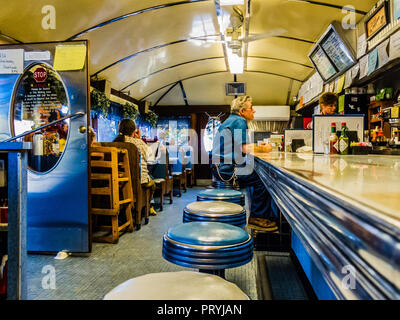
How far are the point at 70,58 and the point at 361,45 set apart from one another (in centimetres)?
329

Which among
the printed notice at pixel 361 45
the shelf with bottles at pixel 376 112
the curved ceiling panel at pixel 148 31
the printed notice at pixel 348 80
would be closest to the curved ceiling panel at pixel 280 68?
the curved ceiling panel at pixel 148 31

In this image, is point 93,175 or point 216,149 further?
point 93,175

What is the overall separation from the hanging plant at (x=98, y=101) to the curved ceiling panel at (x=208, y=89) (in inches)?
121

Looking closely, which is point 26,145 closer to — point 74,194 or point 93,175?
point 74,194

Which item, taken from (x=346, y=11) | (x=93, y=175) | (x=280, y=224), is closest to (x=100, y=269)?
(x=93, y=175)

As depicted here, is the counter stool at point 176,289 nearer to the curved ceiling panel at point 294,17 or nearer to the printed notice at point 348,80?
the curved ceiling panel at point 294,17

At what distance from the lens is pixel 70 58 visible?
280cm

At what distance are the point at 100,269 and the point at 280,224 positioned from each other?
172cm

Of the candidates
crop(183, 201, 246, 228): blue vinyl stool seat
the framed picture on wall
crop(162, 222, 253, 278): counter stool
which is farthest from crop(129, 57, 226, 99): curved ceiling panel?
crop(162, 222, 253, 278): counter stool

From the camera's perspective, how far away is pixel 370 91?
4.04 meters

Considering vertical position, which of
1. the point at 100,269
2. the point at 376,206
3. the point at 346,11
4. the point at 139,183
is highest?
the point at 346,11

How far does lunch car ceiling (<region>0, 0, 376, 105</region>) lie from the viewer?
334 centimetres

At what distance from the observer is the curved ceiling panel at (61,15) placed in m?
3.00

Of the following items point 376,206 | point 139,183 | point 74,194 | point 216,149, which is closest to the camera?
point 376,206
